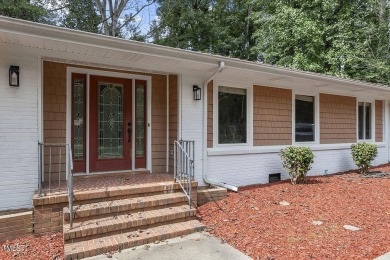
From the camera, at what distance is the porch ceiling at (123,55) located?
134 inches

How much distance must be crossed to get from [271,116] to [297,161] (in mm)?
1236

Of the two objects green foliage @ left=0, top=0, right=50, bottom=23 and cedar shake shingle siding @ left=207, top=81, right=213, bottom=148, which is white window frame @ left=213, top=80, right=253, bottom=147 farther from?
green foliage @ left=0, top=0, right=50, bottom=23

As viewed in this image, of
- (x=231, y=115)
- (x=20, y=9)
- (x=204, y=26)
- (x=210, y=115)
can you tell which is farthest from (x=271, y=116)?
(x=20, y=9)

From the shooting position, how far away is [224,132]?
Result: 6.10 meters

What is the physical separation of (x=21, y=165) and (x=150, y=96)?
8.14 feet

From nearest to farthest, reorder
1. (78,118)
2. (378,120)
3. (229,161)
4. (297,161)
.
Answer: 1. (78,118)
2. (229,161)
3. (297,161)
4. (378,120)

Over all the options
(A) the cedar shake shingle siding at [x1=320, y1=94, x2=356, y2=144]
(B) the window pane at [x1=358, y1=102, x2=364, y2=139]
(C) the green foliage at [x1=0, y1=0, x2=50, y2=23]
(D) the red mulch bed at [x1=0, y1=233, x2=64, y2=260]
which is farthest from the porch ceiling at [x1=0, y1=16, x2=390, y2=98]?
(C) the green foliage at [x1=0, y1=0, x2=50, y2=23]

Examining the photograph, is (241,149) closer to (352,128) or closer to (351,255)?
(351,255)

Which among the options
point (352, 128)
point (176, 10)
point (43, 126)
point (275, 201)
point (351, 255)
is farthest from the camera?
point (176, 10)

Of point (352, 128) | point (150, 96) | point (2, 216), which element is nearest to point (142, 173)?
point (150, 96)

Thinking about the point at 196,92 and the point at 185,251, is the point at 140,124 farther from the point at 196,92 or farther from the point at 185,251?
the point at 185,251

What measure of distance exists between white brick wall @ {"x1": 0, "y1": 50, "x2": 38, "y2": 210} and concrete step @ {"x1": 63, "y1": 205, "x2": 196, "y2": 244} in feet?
3.43

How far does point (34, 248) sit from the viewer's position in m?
3.35

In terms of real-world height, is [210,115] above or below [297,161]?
above
